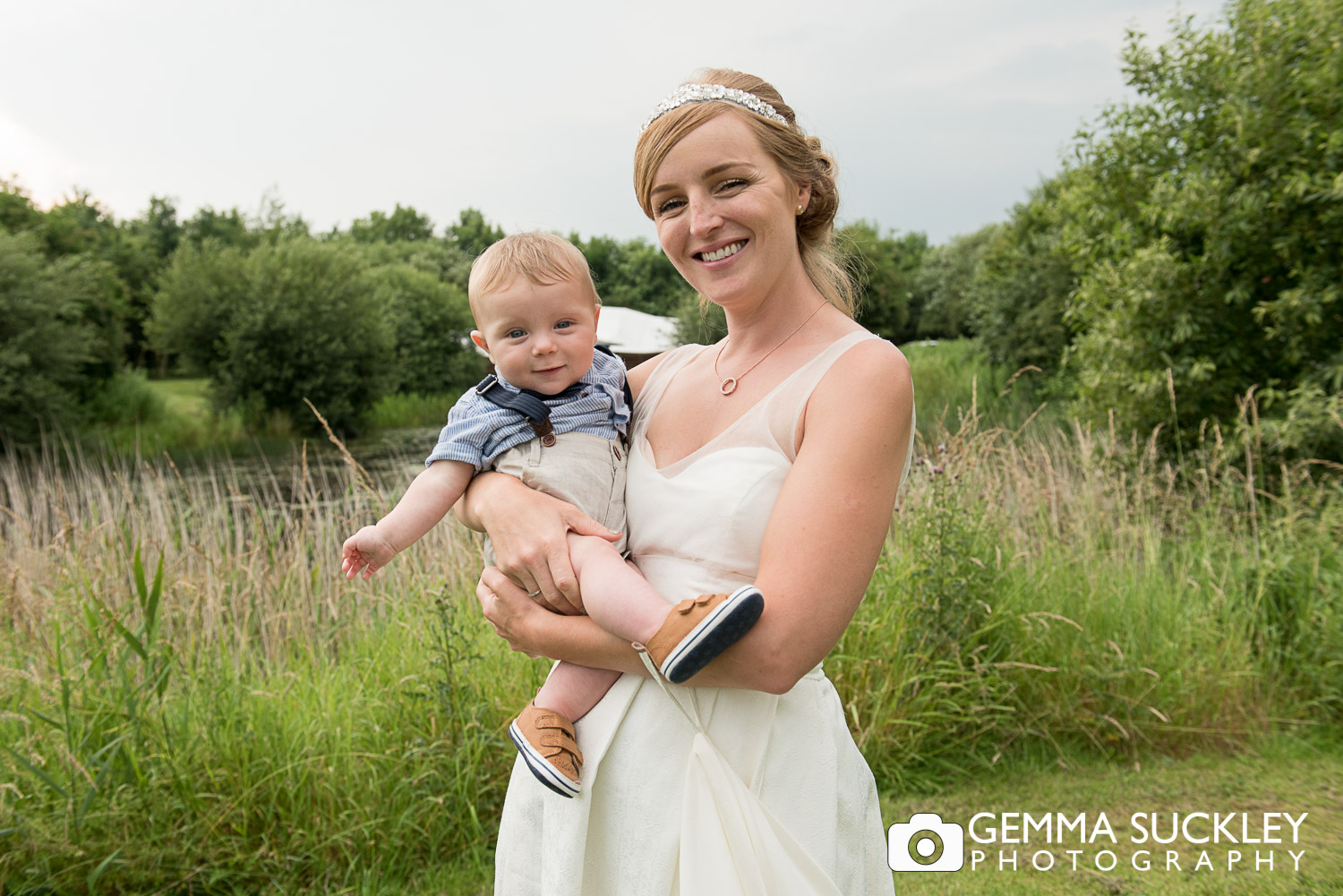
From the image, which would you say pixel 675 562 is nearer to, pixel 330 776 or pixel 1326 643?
pixel 330 776

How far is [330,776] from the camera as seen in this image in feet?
9.59

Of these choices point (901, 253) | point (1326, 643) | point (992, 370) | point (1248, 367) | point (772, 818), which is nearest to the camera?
point (772, 818)

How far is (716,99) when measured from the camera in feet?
4.75

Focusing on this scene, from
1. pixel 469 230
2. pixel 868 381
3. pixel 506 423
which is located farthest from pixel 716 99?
pixel 469 230

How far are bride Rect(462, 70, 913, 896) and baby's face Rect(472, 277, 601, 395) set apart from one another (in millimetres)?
213

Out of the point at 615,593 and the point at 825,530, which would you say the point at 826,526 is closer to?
the point at 825,530

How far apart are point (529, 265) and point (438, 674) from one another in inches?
82.0

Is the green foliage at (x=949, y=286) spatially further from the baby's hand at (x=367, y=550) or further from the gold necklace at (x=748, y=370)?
the baby's hand at (x=367, y=550)

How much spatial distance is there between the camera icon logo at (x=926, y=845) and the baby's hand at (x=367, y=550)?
1.86 m

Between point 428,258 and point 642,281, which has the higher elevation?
point 428,258

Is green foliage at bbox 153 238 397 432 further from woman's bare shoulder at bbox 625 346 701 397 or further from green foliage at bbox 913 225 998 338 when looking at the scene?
green foliage at bbox 913 225 998 338

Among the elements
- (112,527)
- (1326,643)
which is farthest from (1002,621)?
(112,527)

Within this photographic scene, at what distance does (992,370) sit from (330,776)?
15981 mm

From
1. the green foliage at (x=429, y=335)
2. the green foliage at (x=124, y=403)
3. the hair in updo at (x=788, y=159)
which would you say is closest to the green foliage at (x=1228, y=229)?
the hair in updo at (x=788, y=159)
